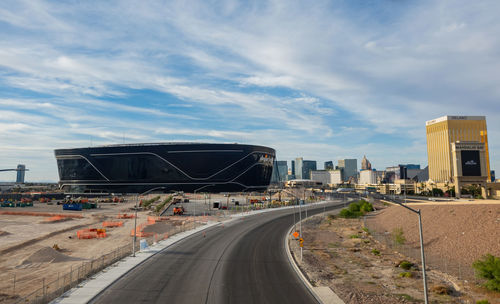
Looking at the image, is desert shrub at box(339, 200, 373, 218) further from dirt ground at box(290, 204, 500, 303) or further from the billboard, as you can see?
the billboard

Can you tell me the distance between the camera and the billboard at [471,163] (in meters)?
126

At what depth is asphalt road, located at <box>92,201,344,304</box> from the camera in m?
21.0

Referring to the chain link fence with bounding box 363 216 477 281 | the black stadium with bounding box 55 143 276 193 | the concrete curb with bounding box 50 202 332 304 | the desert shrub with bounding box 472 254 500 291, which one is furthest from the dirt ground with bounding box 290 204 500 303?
the black stadium with bounding box 55 143 276 193

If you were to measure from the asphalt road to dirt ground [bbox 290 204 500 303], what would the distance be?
3175mm

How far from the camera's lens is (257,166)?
17200 cm

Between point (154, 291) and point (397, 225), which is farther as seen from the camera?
point (397, 225)

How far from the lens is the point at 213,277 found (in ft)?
84.6

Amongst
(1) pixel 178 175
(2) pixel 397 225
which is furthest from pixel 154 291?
(1) pixel 178 175

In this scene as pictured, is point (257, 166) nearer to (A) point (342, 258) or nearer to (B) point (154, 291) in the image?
(A) point (342, 258)

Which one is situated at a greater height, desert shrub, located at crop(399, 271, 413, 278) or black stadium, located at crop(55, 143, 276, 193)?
black stadium, located at crop(55, 143, 276, 193)

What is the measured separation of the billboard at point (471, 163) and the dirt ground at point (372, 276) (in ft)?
327

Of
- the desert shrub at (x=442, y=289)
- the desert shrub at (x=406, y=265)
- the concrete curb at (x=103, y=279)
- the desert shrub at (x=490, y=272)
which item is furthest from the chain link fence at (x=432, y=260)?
the concrete curb at (x=103, y=279)

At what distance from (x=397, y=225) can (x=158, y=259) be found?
46.2 meters

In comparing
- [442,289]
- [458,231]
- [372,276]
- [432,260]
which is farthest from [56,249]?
[458,231]
